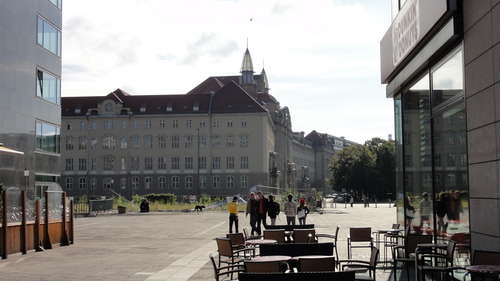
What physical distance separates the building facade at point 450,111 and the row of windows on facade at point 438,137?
2cm

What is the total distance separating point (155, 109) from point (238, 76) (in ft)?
117

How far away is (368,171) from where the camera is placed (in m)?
127

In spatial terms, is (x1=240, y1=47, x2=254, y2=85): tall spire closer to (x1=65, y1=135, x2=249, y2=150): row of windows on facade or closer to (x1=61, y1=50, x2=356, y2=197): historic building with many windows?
(x1=61, y1=50, x2=356, y2=197): historic building with many windows

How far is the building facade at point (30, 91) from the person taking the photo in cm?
3209

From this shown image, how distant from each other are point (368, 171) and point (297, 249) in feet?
379

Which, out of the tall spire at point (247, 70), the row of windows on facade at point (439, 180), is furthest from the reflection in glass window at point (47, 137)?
the tall spire at point (247, 70)

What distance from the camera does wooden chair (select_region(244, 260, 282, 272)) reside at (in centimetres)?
945

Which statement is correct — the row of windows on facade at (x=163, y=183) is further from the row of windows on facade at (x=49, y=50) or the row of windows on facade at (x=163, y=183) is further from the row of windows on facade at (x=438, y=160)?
the row of windows on facade at (x=438, y=160)

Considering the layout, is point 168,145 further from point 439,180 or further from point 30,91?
point 439,180

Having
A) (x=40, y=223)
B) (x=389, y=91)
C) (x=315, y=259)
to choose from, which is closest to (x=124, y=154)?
(x=40, y=223)

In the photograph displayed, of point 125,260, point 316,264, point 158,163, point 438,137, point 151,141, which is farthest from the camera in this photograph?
point 151,141

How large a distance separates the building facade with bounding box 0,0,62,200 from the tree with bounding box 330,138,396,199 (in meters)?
93.0

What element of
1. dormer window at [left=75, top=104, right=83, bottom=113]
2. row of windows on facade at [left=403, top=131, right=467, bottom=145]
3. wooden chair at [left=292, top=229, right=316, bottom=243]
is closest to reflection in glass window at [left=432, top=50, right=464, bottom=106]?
row of windows on facade at [left=403, top=131, right=467, bottom=145]

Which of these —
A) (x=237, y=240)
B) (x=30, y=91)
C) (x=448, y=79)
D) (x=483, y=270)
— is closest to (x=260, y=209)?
(x=237, y=240)
